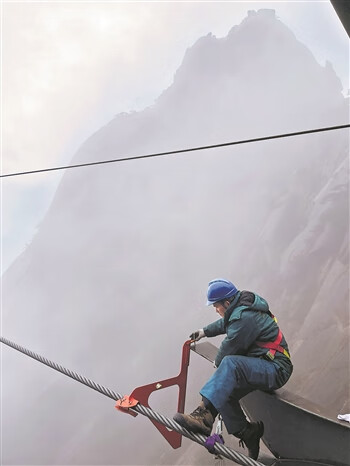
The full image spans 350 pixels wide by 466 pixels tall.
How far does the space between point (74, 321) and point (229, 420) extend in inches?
315

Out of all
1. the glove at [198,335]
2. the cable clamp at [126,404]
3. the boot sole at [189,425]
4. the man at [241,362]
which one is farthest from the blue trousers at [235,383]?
the glove at [198,335]

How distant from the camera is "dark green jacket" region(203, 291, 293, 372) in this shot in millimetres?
1462

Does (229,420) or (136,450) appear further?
(136,450)

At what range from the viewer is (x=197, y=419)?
135 centimetres

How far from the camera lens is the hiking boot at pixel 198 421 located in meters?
1.31

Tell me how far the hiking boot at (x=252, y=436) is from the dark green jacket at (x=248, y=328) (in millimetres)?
264

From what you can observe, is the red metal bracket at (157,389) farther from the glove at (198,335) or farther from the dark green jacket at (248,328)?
the dark green jacket at (248,328)

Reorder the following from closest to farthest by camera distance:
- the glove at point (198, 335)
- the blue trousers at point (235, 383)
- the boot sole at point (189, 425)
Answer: the boot sole at point (189, 425) < the blue trousers at point (235, 383) < the glove at point (198, 335)

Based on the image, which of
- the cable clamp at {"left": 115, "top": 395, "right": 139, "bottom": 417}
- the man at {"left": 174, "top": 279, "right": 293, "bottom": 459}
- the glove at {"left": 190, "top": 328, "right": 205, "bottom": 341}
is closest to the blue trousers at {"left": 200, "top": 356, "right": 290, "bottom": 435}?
the man at {"left": 174, "top": 279, "right": 293, "bottom": 459}

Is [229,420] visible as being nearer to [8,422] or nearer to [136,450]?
[136,450]

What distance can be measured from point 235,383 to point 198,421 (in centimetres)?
18

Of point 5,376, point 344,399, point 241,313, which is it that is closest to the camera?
point 241,313

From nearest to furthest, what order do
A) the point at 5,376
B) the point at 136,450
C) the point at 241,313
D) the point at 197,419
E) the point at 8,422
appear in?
the point at 197,419 < the point at 241,313 < the point at 136,450 < the point at 8,422 < the point at 5,376

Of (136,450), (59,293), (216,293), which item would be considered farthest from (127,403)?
(59,293)
